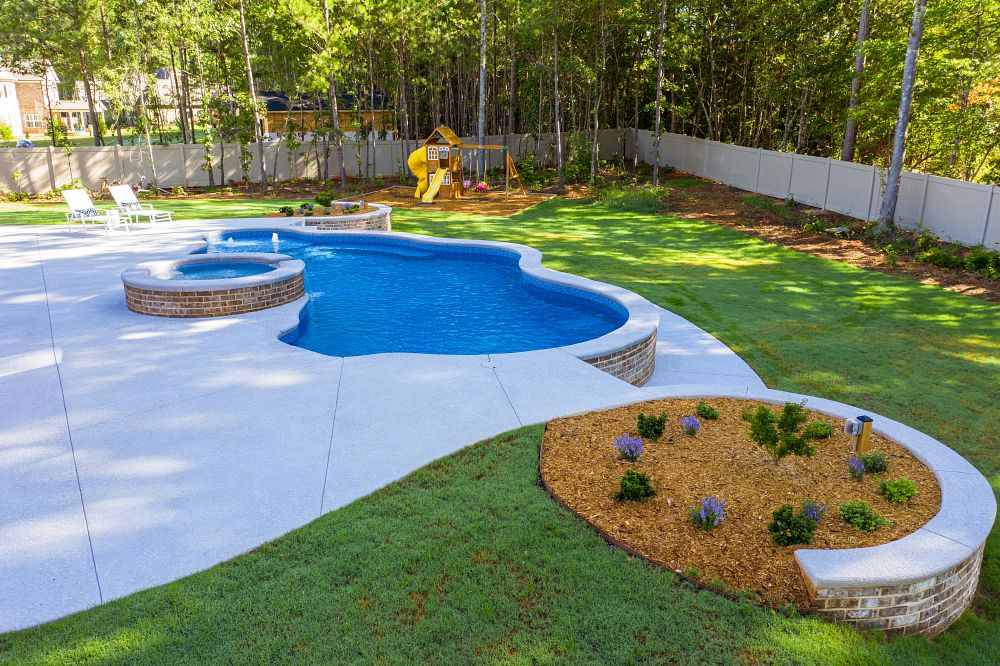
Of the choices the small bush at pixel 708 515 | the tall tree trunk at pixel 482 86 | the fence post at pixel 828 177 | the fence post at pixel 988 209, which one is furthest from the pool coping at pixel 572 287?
the tall tree trunk at pixel 482 86

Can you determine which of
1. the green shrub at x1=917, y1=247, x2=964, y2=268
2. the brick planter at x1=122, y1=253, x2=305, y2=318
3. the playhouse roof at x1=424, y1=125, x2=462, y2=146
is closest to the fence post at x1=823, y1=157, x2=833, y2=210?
the green shrub at x1=917, y1=247, x2=964, y2=268

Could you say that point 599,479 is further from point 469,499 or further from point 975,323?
point 975,323

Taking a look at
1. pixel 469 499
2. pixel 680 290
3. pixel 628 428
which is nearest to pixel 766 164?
pixel 680 290

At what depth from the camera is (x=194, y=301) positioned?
9906mm

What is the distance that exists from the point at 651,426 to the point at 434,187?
1986 cm

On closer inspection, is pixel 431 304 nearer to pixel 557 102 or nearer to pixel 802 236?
pixel 802 236

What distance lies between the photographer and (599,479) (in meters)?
5.34

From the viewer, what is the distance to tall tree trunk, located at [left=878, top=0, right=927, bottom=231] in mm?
14773

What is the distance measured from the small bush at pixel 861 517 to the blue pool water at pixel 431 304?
5.58 m

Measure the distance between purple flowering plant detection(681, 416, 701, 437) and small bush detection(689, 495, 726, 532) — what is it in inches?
49.8

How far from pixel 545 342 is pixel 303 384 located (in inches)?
158

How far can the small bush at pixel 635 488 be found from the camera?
497cm

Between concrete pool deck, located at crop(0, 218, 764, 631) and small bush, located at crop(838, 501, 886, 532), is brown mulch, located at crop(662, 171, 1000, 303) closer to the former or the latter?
concrete pool deck, located at crop(0, 218, 764, 631)

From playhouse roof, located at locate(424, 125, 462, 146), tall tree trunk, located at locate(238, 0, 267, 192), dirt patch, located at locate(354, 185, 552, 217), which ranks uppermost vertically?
tall tree trunk, located at locate(238, 0, 267, 192)
